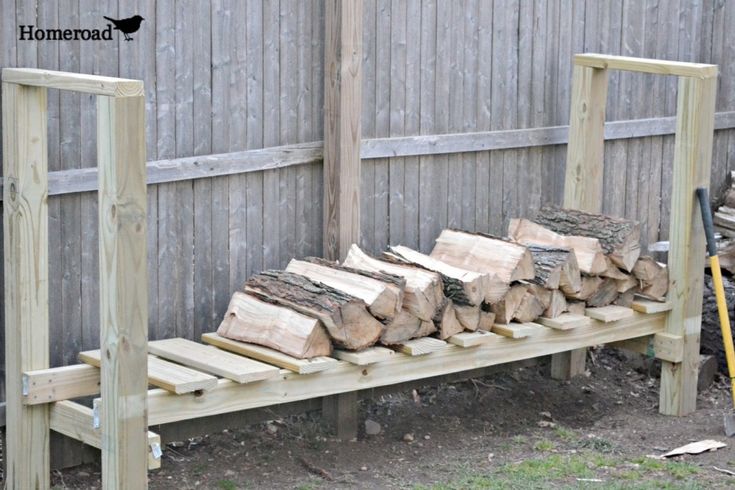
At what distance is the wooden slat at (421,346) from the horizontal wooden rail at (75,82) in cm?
187

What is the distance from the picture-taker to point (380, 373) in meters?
5.66

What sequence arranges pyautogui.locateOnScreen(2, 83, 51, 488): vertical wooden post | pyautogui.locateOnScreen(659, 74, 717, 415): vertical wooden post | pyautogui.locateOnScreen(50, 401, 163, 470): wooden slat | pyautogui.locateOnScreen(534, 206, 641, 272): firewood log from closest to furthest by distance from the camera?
pyautogui.locateOnScreen(50, 401, 163, 470): wooden slat < pyautogui.locateOnScreen(2, 83, 51, 488): vertical wooden post < pyautogui.locateOnScreen(534, 206, 641, 272): firewood log < pyautogui.locateOnScreen(659, 74, 717, 415): vertical wooden post

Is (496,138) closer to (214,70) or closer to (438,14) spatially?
(438,14)

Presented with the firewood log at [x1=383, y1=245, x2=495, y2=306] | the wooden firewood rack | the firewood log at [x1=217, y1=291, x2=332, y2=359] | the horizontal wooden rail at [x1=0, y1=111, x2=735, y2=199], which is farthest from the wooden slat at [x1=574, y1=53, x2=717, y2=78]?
the firewood log at [x1=217, y1=291, x2=332, y2=359]

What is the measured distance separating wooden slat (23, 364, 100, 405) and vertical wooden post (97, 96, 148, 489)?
1.54ft

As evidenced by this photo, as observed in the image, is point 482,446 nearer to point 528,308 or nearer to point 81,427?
point 528,308

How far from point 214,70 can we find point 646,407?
3.35 metres

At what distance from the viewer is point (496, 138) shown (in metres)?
6.95

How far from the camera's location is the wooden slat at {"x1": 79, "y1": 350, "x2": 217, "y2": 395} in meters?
4.93

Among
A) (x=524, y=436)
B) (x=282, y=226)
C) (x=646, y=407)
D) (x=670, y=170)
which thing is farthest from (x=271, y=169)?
(x=670, y=170)

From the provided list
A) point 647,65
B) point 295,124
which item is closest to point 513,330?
point 295,124

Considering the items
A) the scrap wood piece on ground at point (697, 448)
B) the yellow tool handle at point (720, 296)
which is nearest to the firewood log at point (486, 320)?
the scrap wood piece on ground at point (697, 448)

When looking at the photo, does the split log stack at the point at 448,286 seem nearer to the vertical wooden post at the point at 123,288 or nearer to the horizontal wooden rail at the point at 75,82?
the vertical wooden post at the point at 123,288

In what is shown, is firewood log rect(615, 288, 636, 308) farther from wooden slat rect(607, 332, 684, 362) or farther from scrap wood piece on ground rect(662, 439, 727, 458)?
scrap wood piece on ground rect(662, 439, 727, 458)
